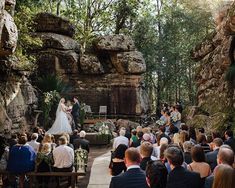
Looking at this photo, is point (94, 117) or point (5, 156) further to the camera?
point (94, 117)

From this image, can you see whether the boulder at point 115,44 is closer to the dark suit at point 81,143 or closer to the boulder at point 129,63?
the boulder at point 129,63

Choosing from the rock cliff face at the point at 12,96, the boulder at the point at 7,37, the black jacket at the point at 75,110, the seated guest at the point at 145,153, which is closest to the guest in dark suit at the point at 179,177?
the seated guest at the point at 145,153

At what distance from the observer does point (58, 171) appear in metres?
8.07

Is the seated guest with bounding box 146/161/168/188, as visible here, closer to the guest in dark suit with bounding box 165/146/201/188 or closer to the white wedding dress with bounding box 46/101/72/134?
the guest in dark suit with bounding box 165/146/201/188

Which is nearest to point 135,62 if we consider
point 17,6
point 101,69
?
point 101,69

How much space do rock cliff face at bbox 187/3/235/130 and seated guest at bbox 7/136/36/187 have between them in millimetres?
7504

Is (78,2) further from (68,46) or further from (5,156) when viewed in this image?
(5,156)

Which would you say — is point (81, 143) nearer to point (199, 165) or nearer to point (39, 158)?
point (39, 158)

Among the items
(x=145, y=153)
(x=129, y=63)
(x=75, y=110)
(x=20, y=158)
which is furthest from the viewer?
(x=129, y=63)

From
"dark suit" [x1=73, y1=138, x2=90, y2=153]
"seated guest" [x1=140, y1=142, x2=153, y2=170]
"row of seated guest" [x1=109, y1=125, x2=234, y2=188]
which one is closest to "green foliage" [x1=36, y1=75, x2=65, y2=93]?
"dark suit" [x1=73, y1=138, x2=90, y2=153]

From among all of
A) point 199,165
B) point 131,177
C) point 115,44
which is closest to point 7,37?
point 199,165

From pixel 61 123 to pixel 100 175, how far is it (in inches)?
303

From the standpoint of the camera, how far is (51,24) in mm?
23062

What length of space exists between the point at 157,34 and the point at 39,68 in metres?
14.7
